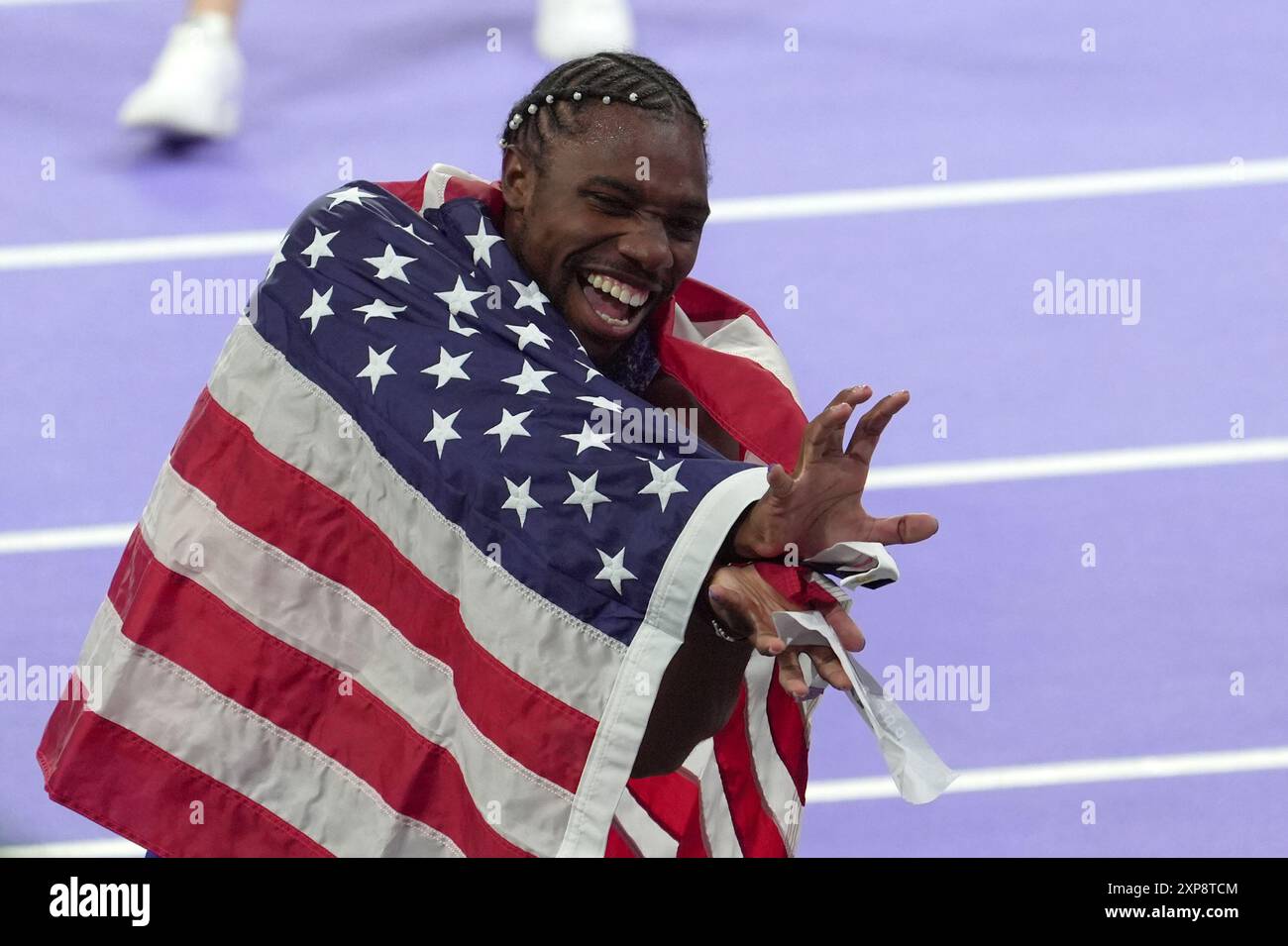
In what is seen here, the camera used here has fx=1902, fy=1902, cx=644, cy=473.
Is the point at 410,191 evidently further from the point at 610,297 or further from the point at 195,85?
the point at 195,85

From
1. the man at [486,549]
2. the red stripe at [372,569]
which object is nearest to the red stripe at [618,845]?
the man at [486,549]

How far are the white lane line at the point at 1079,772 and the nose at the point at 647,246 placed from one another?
1661 millimetres

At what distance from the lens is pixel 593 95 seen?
8.28ft

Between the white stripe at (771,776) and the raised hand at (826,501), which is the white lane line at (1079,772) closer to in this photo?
the white stripe at (771,776)

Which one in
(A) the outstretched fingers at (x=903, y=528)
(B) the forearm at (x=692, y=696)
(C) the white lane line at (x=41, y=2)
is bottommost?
(B) the forearm at (x=692, y=696)

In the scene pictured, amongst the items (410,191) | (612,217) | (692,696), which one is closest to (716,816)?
(692,696)

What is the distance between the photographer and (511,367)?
2275mm

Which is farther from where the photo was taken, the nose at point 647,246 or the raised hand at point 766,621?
the nose at point 647,246

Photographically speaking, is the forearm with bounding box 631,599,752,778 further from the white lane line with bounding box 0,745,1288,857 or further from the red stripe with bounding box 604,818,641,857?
the white lane line with bounding box 0,745,1288,857

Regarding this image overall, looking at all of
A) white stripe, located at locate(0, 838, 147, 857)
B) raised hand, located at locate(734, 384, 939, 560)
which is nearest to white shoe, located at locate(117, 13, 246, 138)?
white stripe, located at locate(0, 838, 147, 857)

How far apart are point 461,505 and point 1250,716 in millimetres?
2406

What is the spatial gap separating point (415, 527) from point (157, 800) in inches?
20.3

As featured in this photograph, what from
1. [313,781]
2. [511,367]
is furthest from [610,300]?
[313,781]

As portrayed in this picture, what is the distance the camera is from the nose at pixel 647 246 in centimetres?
→ 246
